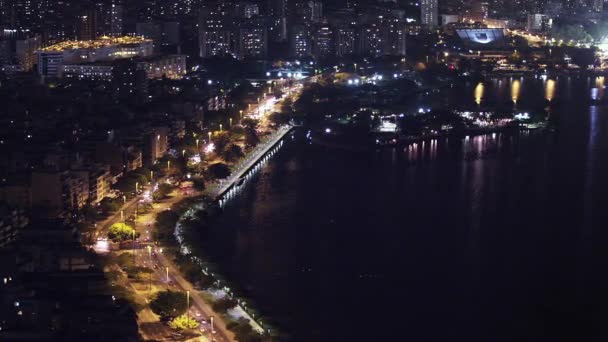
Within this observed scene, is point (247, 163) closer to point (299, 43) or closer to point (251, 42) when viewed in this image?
point (251, 42)

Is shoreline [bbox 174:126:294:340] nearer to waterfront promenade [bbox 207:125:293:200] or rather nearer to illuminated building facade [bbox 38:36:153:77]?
waterfront promenade [bbox 207:125:293:200]

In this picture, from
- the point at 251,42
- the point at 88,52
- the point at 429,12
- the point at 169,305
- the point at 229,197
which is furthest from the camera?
the point at 429,12

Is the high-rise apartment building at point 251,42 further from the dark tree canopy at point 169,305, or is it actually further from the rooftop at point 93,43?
the dark tree canopy at point 169,305

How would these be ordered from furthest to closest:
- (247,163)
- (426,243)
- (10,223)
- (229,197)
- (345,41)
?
(345,41)
(247,163)
(229,197)
(426,243)
(10,223)

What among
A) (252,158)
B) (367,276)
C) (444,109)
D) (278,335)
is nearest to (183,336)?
(278,335)

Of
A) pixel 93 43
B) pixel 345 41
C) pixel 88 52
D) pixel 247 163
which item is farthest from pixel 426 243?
pixel 345 41

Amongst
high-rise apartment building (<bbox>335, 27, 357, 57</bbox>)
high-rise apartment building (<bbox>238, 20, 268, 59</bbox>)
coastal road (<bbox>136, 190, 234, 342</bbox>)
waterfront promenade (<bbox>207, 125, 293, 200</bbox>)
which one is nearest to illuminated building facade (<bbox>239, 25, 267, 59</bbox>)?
high-rise apartment building (<bbox>238, 20, 268, 59</bbox>)

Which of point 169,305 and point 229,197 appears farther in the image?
point 229,197

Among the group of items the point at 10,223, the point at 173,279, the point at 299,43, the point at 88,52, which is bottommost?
the point at 173,279
